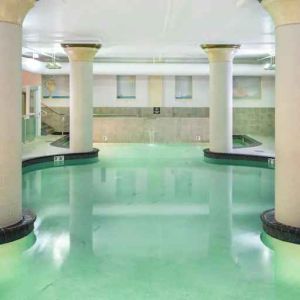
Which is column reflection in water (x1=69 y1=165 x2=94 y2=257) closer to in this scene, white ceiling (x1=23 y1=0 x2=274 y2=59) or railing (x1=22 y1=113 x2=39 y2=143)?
white ceiling (x1=23 y1=0 x2=274 y2=59)

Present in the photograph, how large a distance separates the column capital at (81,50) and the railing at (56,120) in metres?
7.86

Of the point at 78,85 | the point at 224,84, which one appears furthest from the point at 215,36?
the point at 78,85

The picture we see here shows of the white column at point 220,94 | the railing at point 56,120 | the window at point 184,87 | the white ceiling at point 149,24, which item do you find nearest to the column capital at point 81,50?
the white ceiling at point 149,24

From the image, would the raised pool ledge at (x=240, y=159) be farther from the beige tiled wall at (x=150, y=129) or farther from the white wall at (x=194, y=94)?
the white wall at (x=194, y=94)

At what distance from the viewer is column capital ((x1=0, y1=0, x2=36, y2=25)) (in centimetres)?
539

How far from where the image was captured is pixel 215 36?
37.3 feet

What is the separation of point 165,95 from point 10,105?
1611 centimetres

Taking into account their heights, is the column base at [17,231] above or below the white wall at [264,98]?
below

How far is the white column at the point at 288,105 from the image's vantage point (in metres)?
5.55

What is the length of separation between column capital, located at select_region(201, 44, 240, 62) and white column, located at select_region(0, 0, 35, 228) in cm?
823

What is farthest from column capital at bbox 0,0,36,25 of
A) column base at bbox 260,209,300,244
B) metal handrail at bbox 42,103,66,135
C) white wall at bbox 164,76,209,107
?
white wall at bbox 164,76,209,107

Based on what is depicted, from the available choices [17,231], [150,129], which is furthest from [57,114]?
[17,231]

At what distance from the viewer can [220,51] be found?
1328 centimetres

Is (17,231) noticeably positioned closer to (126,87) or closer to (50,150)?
(50,150)
